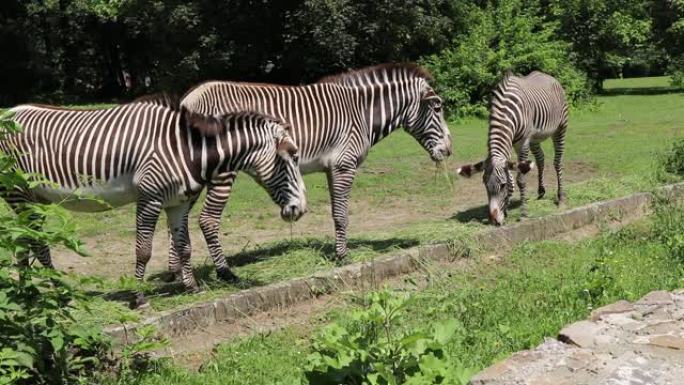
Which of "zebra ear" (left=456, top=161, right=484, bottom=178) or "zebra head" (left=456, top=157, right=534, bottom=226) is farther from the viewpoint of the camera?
"zebra ear" (left=456, top=161, right=484, bottom=178)

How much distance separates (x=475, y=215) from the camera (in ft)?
33.7

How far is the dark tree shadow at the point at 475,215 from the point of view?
390 inches

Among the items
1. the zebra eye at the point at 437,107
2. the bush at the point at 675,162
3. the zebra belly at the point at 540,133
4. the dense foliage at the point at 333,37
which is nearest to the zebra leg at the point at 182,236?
the zebra eye at the point at 437,107

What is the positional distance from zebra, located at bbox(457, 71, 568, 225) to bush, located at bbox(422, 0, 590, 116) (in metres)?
11.7

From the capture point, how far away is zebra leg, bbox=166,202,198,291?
22.5 ft

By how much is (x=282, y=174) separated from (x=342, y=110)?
149cm

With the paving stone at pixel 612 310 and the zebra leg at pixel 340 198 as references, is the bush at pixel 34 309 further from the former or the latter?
the zebra leg at pixel 340 198

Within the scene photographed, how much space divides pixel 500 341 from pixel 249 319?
1993 mm

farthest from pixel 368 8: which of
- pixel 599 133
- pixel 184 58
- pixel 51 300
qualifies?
pixel 51 300

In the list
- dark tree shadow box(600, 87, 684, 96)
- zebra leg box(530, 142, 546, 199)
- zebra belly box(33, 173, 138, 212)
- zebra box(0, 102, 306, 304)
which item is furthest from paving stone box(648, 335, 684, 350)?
dark tree shadow box(600, 87, 684, 96)

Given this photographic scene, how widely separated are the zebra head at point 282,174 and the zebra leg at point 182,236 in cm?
72

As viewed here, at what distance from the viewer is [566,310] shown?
19.2 ft

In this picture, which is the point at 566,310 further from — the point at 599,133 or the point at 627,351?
the point at 599,133

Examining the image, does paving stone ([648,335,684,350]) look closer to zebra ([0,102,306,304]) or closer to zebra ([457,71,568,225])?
zebra ([0,102,306,304])
